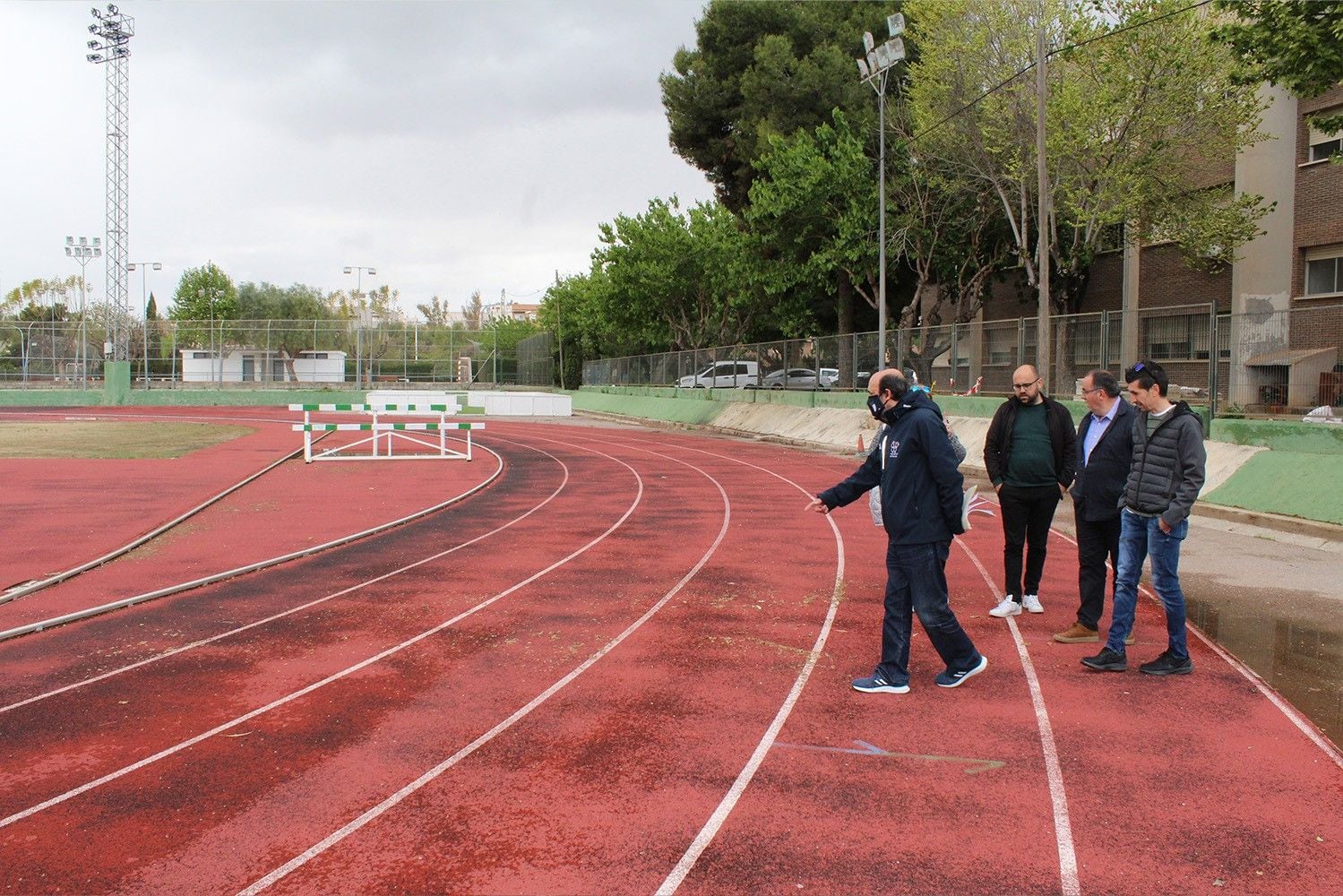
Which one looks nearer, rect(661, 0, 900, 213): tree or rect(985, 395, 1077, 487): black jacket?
rect(985, 395, 1077, 487): black jacket

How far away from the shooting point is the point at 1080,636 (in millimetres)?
7652

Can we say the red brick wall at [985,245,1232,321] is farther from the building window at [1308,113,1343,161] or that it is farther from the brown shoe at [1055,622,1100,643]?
the brown shoe at [1055,622,1100,643]

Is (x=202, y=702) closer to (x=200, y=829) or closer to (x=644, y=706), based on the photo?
(x=200, y=829)

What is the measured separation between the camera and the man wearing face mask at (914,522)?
6.23 metres

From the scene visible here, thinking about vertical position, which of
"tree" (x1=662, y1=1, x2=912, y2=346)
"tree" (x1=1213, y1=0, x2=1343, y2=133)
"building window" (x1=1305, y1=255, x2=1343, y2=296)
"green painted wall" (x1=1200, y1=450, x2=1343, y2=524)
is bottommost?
"green painted wall" (x1=1200, y1=450, x2=1343, y2=524)

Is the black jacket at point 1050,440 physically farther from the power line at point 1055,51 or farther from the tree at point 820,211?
the tree at point 820,211

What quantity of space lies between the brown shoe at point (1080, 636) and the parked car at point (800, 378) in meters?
22.9

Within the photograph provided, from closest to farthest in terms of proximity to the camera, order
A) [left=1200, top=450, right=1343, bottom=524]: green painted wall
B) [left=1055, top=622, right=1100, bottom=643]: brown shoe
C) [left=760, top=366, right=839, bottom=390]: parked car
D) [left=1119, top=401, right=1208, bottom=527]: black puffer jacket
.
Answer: [left=1119, top=401, right=1208, bottom=527]: black puffer jacket < [left=1055, top=622, right=1100, bottom=643]: brown shoe < [left=1200, top=450, right=1343, bottom=524]: green painted wall < [left=760, top=366, right=839, bottom=390]: parked car

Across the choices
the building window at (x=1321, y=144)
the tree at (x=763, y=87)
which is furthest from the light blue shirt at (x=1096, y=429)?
the tree at (x=763, y=87)

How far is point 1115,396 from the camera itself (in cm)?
759

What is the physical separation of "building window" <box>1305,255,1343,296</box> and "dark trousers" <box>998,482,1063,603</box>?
21525 millimetres

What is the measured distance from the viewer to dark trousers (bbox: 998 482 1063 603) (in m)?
8.10

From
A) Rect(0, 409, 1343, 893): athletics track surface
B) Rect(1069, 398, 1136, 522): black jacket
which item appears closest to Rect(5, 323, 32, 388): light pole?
Rect(0, 409, 1343, 893): athletics track surface

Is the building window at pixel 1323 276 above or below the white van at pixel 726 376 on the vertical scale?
above
